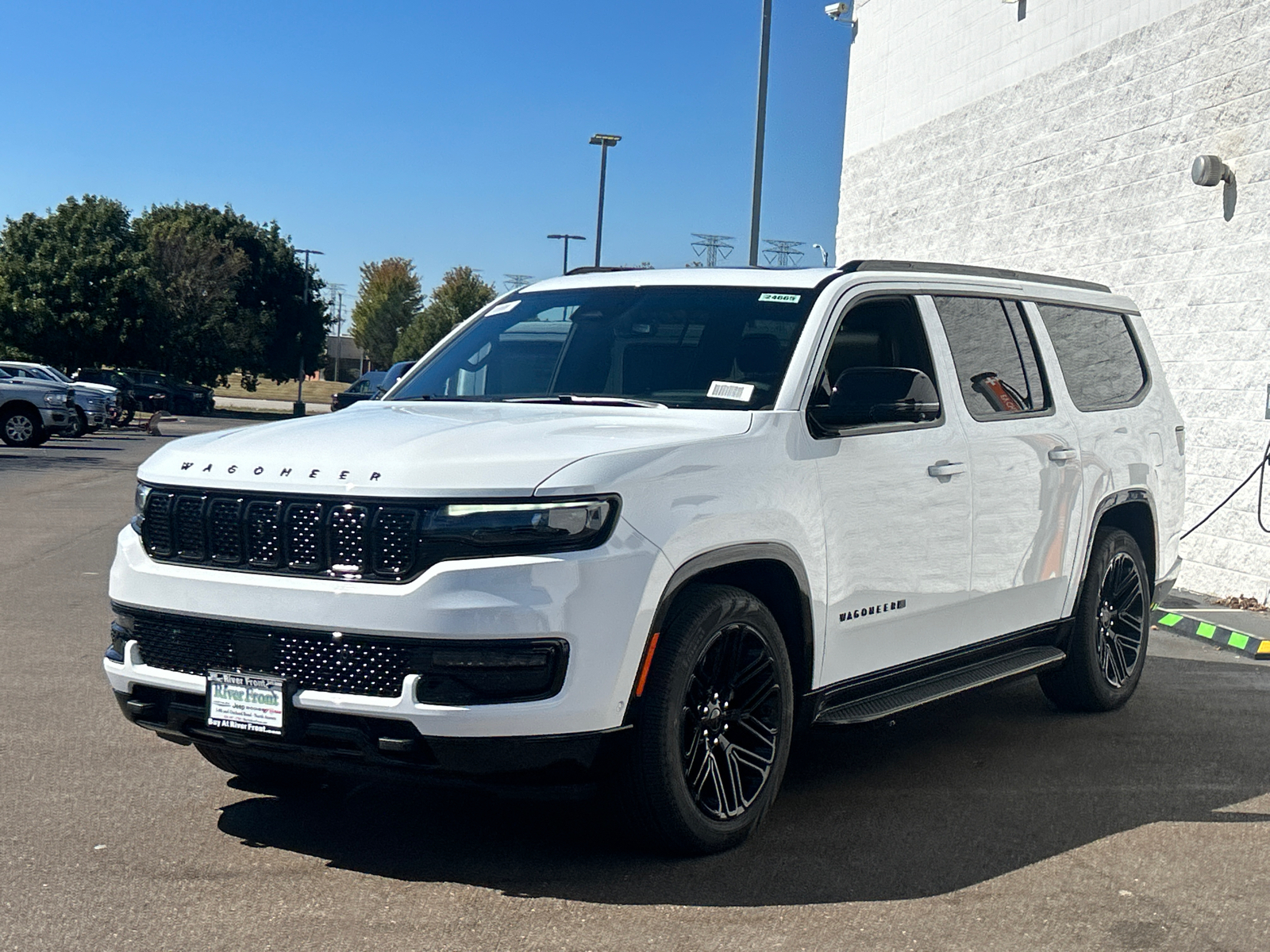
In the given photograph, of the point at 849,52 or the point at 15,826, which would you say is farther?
the point at 849,52

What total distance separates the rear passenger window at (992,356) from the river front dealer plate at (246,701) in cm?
313

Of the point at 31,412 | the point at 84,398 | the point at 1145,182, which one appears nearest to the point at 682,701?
the point at 1145,182

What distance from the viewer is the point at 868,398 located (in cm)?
532

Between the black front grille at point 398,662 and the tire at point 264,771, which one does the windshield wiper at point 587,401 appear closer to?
the black front grille at point 398,662

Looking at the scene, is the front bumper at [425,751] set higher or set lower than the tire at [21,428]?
higher

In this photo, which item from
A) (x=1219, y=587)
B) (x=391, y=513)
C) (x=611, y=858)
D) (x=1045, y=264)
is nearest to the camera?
(x=391, y=513)

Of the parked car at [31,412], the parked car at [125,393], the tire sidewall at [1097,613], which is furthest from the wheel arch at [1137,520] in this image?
the parked car at [125,393]

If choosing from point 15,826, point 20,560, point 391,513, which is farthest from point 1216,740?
point 20,560

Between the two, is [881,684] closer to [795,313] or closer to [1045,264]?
[795,313]

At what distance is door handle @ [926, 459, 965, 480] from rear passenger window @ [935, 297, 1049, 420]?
14.1 inches

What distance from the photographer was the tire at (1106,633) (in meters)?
7.08

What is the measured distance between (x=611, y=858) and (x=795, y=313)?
2.11 metres

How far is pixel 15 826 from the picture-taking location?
4.99m

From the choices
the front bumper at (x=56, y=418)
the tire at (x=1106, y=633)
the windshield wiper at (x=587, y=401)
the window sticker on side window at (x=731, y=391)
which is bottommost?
the front bumper at (x=56, y=418)
